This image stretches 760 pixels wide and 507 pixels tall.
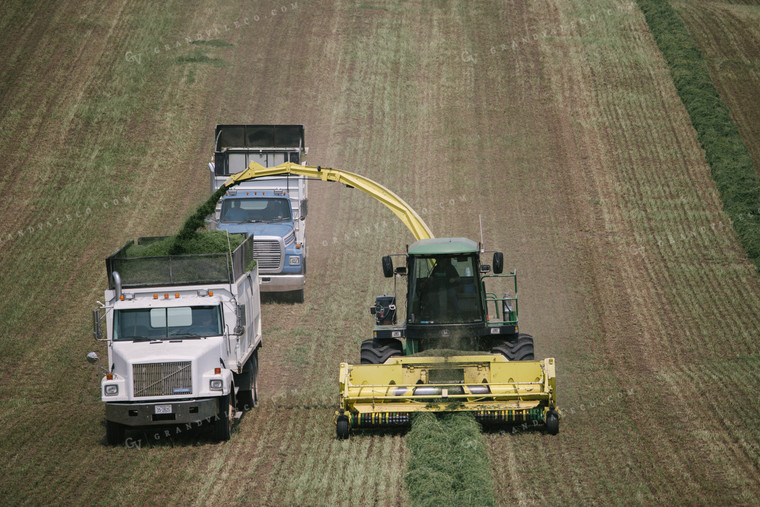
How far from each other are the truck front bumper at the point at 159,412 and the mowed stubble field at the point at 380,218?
502 millimetres

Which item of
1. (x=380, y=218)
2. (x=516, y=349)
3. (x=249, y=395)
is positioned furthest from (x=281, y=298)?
(x=516, y=349)

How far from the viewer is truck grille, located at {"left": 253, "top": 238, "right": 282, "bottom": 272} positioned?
22.5m

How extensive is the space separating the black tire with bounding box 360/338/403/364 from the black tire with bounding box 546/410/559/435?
2.99 meters

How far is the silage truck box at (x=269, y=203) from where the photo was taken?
2277 cm

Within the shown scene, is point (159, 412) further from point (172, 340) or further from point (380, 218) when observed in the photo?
point (380, 218)

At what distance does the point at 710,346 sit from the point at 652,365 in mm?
2009

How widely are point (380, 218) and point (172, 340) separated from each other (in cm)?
1682

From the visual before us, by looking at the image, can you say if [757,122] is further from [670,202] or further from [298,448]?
[298,448]

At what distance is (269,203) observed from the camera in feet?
78.4

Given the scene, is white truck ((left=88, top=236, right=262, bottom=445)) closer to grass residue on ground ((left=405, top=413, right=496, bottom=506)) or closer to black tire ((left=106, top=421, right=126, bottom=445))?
black tire ((left=106, top=421, right=126, bottom=445))

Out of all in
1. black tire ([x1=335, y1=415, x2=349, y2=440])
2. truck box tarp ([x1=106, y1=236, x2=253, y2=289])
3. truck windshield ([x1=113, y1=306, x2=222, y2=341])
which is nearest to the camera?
black tire ([x1=335, y1=415, x2=349, y2=440])

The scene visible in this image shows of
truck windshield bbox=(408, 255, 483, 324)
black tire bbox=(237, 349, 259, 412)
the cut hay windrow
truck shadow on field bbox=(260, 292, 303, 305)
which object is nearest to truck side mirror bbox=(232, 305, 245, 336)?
black tire bbox=(237, 349, 259, 412)

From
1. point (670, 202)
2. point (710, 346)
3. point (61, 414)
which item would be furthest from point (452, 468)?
point (670, 202)

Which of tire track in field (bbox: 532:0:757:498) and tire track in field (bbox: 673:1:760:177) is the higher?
tire track in field (bbox: 673:1:760:177)
